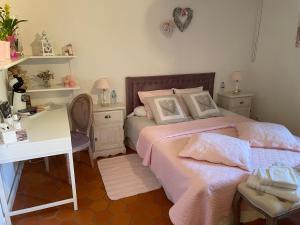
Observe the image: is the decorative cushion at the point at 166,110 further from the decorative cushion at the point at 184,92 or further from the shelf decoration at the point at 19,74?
the shelf decoration at the point at 19,74

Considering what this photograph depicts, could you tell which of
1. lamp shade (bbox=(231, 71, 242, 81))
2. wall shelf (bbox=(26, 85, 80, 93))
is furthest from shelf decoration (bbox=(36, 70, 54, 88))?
lamp shade (bbox=(231, 71, 242, 81))

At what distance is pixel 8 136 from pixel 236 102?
317cm

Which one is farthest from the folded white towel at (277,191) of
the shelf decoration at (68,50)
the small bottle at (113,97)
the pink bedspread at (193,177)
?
the shelf decoration at (68,50)

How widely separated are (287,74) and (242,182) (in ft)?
7.97

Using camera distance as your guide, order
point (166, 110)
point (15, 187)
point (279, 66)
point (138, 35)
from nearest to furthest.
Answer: point (15, 187)
point (166, 110)
point (138, 35)
point (279, 66)

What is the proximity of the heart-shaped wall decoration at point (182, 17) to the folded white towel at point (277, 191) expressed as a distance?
2.43 meters

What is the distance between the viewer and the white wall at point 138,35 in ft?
9.18

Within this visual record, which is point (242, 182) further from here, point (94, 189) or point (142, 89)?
point (142, 89)

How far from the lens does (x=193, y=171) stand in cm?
183

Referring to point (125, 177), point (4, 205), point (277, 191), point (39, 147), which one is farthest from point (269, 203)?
point (4, 205)

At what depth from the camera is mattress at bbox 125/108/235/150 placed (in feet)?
9.37

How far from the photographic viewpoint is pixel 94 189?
2473 millimetres

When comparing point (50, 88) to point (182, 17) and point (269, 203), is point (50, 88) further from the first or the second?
point (269, 203)

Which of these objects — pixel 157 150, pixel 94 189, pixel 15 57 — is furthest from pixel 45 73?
pixel 157 150
